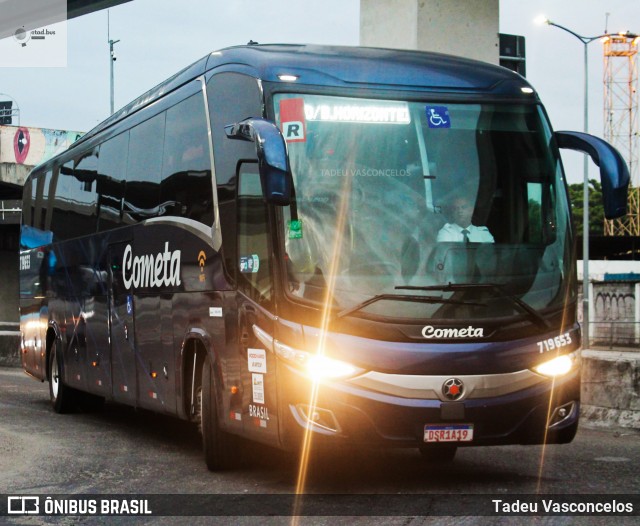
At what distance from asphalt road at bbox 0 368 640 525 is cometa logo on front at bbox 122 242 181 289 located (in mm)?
1599

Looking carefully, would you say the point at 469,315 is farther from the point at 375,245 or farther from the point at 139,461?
the point at 139,461

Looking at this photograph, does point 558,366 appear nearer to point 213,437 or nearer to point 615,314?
point 213,437

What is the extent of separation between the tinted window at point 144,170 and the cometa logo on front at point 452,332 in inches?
165

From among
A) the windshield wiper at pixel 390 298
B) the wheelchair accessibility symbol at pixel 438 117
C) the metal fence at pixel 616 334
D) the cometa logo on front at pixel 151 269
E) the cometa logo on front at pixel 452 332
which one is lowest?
the metal fence at pixel 616 334

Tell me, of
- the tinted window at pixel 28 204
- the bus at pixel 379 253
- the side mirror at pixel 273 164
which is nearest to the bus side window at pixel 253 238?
the bus at pixel 379 253

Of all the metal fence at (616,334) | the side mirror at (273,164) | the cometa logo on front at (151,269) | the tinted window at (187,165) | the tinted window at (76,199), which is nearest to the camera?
the side mirror at (273,164)

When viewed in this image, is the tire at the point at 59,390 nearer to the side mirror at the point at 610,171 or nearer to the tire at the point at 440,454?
the tire at the point at 440,454

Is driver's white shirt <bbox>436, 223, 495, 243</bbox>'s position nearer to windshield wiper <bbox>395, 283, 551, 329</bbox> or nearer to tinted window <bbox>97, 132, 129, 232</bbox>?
windshield wiper <bbox>395, 283, 551, 329</bbox>

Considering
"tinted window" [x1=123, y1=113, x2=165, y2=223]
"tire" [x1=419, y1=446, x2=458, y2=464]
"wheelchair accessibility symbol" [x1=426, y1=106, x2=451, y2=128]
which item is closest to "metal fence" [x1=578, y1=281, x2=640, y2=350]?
"tinted window" [x1=123, y1=113, x2=165, y2=223]

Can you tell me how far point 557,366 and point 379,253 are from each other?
1498mm

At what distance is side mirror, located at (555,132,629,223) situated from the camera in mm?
9000

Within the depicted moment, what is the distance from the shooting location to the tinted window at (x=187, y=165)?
10.2m

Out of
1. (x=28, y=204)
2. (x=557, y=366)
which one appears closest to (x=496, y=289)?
(x=557, y=366)

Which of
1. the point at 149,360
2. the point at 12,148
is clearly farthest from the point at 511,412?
the point at 12,148
